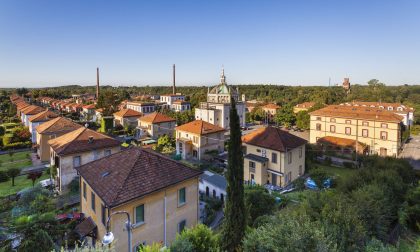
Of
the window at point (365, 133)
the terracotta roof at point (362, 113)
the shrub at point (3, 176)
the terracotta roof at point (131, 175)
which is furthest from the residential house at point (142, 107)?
the terracotta roof at point (131, 175)

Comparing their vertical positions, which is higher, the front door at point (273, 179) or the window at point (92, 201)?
the window at point (92, 201)

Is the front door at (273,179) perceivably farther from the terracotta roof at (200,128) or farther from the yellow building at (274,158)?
the terracotta roof at (200,128)

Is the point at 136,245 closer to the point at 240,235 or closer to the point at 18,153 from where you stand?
the point at 240,235

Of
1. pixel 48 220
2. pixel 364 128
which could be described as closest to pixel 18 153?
pixel 48 220

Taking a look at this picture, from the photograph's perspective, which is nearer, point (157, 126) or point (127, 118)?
point (157, 126)

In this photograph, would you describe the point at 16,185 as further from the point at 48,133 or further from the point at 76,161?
the point at 48,133

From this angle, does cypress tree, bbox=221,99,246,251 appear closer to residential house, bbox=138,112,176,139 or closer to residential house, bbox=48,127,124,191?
residential house, bbox=48,127,124,191

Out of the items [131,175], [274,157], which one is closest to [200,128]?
[274,157]
